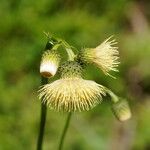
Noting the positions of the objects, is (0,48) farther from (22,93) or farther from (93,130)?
(93,130)

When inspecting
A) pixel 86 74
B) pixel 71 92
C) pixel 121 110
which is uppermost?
pixel 71 92

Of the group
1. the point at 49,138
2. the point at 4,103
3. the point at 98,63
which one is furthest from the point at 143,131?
the point at 98,63

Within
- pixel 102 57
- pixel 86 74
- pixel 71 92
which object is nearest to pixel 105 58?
pixel 102 57

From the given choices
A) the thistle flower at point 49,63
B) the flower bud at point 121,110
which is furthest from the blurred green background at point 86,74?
the thistle flower at point 49,63

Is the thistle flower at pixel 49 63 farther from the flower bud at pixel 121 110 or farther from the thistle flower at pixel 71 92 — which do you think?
the flower bud at pixel 121 110

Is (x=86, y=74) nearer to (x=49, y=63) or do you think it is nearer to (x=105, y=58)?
(x=105, y=58)

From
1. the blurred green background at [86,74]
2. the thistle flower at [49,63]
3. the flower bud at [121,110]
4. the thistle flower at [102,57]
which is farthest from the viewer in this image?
the blurred green background at [86,74]
